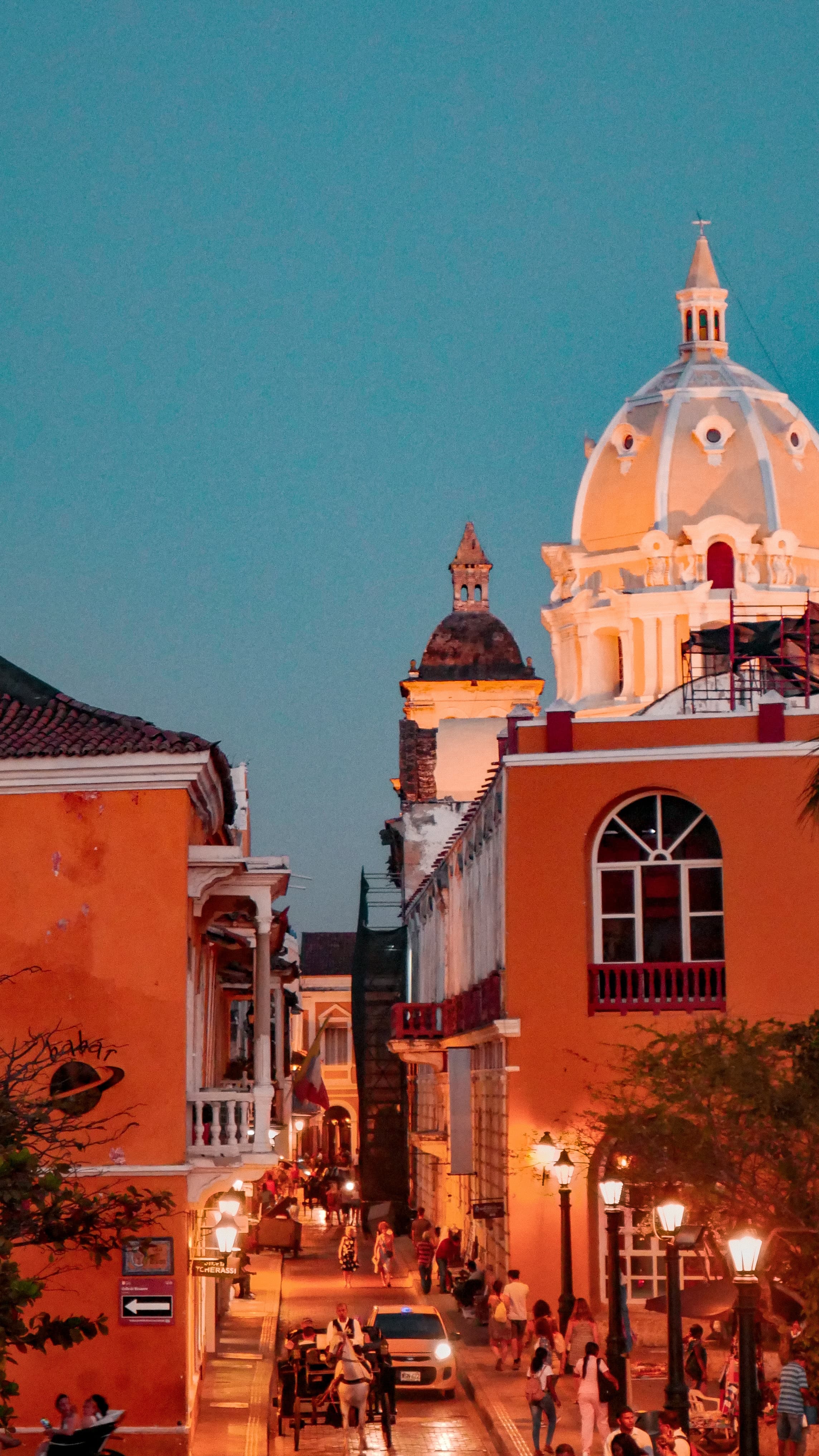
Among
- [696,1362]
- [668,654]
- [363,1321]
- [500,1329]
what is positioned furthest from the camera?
[668,654]

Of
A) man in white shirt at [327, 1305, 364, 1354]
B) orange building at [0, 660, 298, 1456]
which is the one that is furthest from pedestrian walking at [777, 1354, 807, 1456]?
orange building at [0, 660, 298, 1456]

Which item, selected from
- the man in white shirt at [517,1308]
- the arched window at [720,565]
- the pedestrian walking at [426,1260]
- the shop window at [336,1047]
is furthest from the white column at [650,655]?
the shop window at [336,1047]

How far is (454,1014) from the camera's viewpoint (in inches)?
1629

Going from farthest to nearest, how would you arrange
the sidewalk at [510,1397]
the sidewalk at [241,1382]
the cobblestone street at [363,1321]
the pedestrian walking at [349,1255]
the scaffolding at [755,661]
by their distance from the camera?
the pedestrian walking at [349,1255], the scaffolding at [755,661], the cobblestone street at [363,1321], the sidewalk at [510,1397], the sidewalk at [241,1382]

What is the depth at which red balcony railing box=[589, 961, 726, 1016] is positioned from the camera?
3064 cm

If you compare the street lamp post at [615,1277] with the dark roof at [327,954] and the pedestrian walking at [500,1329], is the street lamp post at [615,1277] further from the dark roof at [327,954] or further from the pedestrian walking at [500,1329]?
the dark roof at [327,954]

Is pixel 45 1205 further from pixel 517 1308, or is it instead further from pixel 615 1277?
pixel 517 1308

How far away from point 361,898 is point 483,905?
32186mm

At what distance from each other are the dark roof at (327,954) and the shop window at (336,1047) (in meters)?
4.41

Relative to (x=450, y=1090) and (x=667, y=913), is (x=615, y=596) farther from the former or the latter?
(x=667, y=913)

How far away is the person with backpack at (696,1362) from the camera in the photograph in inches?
1000

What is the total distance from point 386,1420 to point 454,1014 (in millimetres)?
Result: 16684

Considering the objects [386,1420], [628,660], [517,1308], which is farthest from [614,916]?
[628,660]

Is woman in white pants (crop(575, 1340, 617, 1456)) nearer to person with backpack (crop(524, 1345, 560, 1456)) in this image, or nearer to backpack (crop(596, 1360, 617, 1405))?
backpack (crop(596, 1360, 617, 1405))
